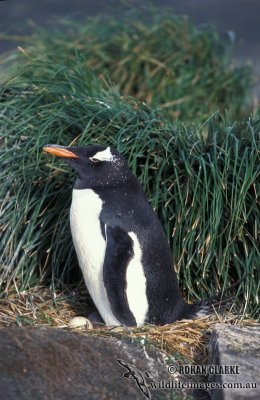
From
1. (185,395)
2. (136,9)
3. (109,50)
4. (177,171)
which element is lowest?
(185,395)

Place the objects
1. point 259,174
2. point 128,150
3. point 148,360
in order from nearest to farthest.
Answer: point 148,360 < point 259,174 < point 128,150

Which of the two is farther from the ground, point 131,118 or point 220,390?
point 131,118

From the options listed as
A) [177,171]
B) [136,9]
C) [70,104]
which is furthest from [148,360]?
[136,9]

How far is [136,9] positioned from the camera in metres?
6.28


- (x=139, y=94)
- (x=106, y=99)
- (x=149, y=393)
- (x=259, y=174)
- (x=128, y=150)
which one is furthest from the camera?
(x=139, y=94)

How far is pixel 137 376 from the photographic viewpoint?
1.80 metres

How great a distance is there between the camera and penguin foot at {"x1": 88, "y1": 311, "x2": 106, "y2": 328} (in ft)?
8.40

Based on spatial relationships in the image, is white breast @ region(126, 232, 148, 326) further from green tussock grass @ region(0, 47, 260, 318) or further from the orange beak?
the orange beak

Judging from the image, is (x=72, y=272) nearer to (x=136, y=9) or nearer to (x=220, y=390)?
(x=220, y=390)

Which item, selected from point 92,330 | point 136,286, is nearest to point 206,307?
point 136,286

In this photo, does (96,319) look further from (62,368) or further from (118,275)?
(62,368)

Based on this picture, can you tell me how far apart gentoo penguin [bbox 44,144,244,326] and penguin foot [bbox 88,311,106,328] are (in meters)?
0.06

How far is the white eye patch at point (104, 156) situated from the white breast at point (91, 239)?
157 mm

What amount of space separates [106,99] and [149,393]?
2031 millimetres
